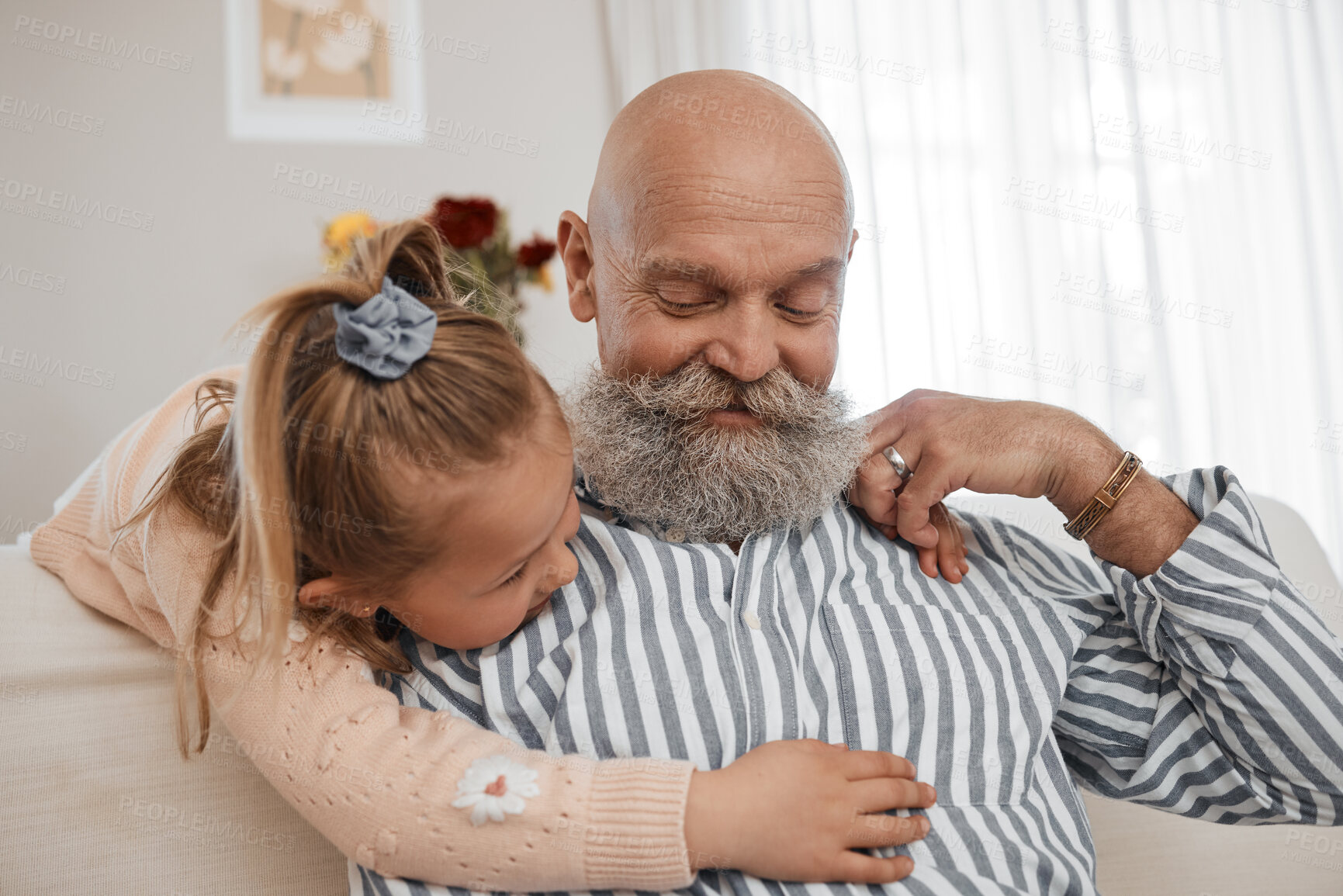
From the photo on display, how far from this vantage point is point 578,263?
1737 millimetres

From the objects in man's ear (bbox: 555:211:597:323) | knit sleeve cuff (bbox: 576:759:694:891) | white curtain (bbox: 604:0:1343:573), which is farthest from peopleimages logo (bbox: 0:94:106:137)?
knit sleeve cuff (bbox: 576:759:694:891)

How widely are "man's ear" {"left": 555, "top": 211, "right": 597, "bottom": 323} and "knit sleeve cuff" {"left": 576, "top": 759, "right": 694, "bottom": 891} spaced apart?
901mm

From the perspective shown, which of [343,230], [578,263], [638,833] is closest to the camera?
[638,833]

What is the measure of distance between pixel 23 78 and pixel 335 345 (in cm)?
323

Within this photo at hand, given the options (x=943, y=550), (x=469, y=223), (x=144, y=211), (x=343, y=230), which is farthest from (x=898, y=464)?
(x=144, y=211)

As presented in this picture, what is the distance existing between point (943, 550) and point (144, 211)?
332cm

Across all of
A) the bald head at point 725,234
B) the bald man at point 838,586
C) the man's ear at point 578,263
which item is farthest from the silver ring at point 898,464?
the man's ear at point 578,263

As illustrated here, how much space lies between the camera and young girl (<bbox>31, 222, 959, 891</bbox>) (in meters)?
1.00

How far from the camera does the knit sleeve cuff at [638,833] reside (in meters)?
0.99

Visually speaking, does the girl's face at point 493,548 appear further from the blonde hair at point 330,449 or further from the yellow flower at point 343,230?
the yellow flower at point 343,230

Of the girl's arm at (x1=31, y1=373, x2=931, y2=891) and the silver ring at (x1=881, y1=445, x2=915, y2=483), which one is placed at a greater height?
the silver ring at (x1=881, y1=445, x2=915, y2=483)

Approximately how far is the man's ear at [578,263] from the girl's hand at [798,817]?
90 cm

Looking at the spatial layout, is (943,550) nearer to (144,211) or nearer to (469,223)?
(469,223)

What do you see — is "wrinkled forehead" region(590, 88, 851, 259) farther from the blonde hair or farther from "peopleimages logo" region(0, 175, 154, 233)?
"peopleimages logo" region(0, 175, 154, 233)
